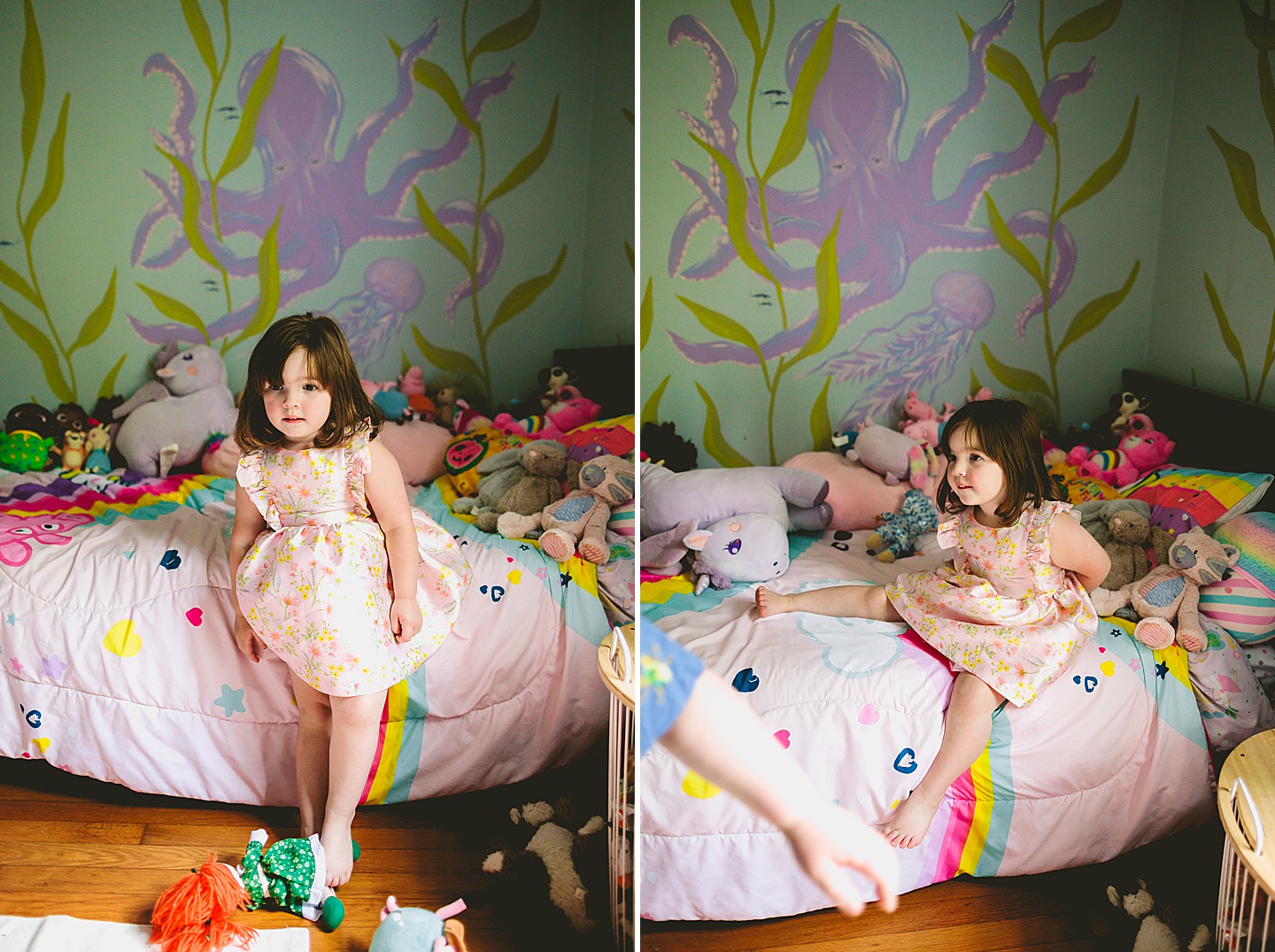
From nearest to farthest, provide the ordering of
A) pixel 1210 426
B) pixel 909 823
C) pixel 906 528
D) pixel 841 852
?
pixel 841 852
pixel 909 823
pixel 906 528
pixel 1210 426

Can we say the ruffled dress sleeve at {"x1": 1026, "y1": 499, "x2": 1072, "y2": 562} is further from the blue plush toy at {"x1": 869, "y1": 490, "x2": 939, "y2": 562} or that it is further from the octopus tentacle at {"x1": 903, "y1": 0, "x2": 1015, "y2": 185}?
the octopus tentacle at {"x1": 903, "y1": 0, "x2": 1015, "y2": 185}

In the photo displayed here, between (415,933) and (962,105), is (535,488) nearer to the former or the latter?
(415,933)

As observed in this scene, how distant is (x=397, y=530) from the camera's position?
125 cm

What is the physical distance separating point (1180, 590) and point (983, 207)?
86cm

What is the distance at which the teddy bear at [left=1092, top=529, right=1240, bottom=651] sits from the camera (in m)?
1.33

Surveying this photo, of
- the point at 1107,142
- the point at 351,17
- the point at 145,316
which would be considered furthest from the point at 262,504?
the point at 1107,142

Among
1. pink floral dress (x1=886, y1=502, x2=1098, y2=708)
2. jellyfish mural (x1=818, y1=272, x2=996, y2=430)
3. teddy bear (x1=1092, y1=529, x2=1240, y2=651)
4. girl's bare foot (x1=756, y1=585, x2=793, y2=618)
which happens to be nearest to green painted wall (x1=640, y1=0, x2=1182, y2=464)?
jellyfish mural (x1=818, y1=272, x2=996, y2=430)

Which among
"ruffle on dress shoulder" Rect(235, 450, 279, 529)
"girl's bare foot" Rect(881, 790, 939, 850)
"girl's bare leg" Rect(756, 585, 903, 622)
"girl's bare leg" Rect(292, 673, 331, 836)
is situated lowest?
"girl's bare leg" Rect(292, 673, 331, 836)

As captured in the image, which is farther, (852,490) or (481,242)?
(481,242)

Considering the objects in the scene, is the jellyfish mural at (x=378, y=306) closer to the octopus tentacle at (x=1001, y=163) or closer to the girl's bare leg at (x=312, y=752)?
the girl's bare leg at (x=312, y=752)

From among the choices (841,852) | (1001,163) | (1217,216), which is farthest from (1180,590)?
(841,852)

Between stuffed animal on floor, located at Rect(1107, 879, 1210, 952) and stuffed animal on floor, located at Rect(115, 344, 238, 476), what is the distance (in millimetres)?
1762

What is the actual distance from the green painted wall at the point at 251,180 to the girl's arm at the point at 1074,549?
901mm

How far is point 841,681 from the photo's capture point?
1.09m
